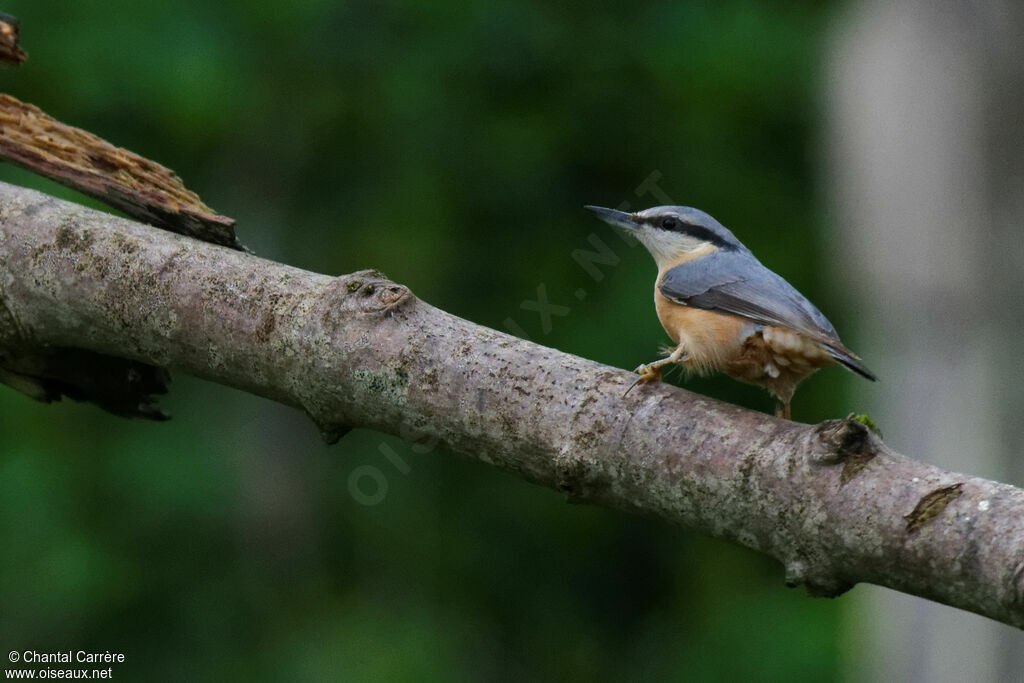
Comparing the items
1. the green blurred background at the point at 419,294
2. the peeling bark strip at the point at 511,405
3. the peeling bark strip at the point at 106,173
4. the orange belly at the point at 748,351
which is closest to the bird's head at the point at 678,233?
the orange belly at the point at 748,351

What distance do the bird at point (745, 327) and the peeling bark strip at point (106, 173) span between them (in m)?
1.04

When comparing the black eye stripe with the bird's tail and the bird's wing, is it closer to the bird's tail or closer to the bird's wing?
the bird's wing

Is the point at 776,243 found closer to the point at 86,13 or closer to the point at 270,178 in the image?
the point at 270,178

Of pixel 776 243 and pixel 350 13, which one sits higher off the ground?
pixel 350 13

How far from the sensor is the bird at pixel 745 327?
2.66 metres

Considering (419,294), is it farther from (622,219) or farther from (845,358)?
(845,358)

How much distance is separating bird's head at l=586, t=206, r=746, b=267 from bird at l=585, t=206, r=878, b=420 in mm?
164

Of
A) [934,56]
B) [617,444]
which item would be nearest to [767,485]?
[617,444]

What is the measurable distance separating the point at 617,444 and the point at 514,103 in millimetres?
5810

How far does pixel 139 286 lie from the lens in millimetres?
2162

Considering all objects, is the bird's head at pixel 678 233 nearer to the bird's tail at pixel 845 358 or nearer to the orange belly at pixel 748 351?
the orange belly at pixel 748 351

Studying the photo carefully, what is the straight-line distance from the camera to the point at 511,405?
1900 millimetres

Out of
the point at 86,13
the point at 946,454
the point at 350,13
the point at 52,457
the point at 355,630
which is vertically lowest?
the point at 355,630

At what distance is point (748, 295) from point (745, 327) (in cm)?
14
